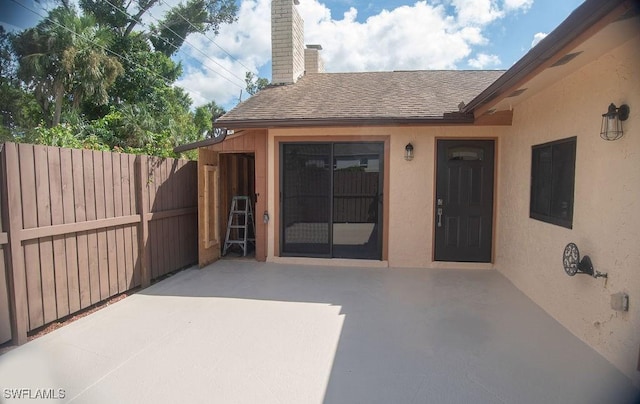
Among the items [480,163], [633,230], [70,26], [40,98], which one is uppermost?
[70,26]

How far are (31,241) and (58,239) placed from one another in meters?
0.30

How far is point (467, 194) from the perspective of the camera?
242 inches

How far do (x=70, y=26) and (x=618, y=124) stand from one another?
15.1m

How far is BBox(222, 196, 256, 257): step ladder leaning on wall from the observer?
7.10 m

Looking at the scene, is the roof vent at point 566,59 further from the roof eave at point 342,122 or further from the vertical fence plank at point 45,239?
the vertical fence plank at point 45,239

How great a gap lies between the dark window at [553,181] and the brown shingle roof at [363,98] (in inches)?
66.1

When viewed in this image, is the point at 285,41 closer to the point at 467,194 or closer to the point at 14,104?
the point at 467,194

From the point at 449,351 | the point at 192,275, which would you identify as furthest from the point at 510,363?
the point at 192,275

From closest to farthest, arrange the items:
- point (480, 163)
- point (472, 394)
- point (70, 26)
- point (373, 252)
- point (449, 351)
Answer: point (472, 394)
point (449, 351)
point (480, 163)
point (373, 252)
point (70, 26)

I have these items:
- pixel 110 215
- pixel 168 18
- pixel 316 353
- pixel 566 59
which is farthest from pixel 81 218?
pixel 168 18

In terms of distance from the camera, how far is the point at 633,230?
2732 mm

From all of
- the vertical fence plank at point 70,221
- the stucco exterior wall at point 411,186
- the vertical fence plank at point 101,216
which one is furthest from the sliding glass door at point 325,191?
the vertical fence plank at point 70,221

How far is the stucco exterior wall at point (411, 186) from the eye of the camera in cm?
613

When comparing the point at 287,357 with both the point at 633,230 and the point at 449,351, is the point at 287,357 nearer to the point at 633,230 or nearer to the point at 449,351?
the point at 449,351
